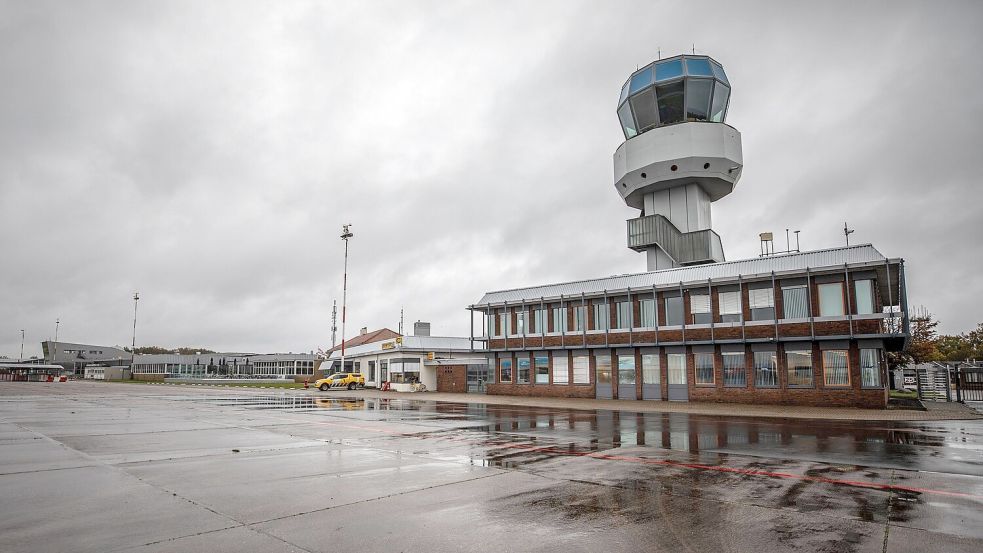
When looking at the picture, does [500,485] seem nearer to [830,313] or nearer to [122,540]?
[122,540]

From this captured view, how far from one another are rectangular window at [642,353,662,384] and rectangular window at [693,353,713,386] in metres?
2.41

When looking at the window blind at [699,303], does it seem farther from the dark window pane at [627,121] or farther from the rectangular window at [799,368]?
the dark window pane at [627,121]

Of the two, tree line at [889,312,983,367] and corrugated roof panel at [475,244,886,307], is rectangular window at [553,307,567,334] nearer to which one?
corrugated roof panel at [475,244,886,307]

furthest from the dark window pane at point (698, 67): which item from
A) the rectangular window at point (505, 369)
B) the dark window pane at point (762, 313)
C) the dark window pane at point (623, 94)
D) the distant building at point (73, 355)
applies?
the distant building at point (73, 355)

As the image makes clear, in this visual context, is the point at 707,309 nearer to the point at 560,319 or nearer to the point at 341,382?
the point at 560,319

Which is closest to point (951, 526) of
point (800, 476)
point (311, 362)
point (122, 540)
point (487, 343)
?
point (800, 476)

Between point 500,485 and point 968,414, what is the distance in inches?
1010

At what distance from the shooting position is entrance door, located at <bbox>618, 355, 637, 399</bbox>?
3728cm

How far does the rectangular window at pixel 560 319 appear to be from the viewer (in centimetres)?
4150

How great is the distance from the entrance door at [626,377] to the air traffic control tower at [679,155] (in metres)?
10.9

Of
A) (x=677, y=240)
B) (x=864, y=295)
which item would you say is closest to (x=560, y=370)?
(x=677, y=240)

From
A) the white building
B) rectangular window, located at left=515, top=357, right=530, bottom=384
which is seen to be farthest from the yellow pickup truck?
rectangular window, located at left=515, top=357, right=530, bottom=384

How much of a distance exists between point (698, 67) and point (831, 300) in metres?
21.5

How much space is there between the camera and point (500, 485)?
30.9ft
